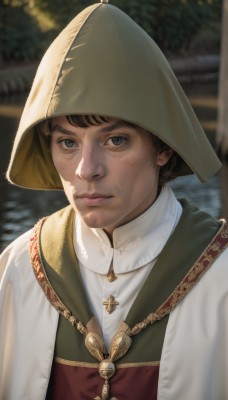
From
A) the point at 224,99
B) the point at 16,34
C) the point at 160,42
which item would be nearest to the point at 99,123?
the point at 224,99

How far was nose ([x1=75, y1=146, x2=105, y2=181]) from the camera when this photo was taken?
239 centimetres

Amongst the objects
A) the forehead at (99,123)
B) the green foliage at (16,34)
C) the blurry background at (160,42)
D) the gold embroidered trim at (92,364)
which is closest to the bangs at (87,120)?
the forehead at (99,123)

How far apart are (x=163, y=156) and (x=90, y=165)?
258 mm

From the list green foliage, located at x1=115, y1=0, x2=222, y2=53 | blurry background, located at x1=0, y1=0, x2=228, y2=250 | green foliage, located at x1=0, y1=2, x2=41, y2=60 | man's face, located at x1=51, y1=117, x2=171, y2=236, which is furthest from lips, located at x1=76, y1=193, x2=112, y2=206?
green foliage, located at x1=0, y1=2, x2=41, y2=60

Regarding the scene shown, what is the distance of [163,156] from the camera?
2.58 meters

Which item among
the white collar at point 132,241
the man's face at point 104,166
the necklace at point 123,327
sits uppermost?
the man's face at point 104,166

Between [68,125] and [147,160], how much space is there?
0.21m

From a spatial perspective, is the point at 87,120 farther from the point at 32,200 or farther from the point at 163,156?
the point at 32,200

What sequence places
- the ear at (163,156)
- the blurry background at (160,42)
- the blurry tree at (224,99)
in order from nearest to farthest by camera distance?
1. the ear at (163,156)
2. the blurry tree at (224,99)
3. the blurry background at (160,42)

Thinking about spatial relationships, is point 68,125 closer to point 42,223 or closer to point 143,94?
point 143,94

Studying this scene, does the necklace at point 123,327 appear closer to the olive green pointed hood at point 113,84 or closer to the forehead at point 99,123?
the olive green pointed hood at point 113,84

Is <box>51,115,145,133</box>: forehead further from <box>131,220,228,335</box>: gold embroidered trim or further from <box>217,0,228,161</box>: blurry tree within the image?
<box>217,0,228,161</box>: blurry tree

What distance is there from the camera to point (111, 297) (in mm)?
2613

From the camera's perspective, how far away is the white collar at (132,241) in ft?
8.62
